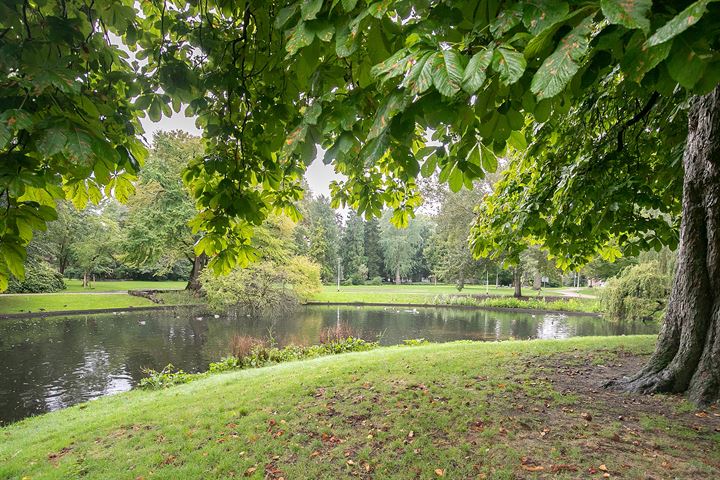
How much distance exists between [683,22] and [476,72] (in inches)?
16.3

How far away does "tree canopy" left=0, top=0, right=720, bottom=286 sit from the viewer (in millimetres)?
989

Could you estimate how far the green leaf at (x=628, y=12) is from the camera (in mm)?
811

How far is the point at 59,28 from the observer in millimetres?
1864

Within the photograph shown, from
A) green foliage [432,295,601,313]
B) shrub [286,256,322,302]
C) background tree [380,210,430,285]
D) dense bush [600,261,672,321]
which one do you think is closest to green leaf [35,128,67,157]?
dense bush [600,261,672,321]

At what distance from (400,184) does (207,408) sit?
376 centimetres

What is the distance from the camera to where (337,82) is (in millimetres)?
1914

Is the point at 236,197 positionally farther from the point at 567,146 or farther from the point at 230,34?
the point at 567,146

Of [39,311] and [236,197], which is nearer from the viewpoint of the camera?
[236,197]

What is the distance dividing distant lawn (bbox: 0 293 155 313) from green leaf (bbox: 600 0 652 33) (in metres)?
24.2

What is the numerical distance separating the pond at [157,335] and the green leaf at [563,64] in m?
9.11

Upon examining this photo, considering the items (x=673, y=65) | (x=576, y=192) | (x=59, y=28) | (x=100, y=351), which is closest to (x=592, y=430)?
(x=576, y=192)

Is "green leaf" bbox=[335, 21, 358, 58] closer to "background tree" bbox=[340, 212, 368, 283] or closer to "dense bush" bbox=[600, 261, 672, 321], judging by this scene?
"dense bush" bbox=[600, 261, 672, 321]

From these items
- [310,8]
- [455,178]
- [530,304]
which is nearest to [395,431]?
[455,178]

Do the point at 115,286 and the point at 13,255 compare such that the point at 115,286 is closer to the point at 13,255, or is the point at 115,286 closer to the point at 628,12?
the point at 13,255
